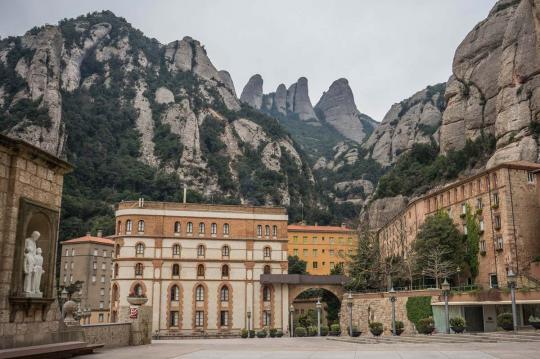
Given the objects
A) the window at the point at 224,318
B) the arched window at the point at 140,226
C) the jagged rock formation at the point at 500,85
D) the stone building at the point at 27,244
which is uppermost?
the jagged rock formation at the point at 500,85

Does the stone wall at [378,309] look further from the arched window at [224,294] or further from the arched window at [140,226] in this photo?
the arched window at [140,226]

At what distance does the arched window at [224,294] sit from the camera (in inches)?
2462

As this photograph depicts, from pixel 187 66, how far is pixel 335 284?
13673 cm

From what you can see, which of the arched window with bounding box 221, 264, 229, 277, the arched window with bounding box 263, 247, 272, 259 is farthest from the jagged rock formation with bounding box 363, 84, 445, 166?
the arched window with bounding box 221, 264, 229, 277

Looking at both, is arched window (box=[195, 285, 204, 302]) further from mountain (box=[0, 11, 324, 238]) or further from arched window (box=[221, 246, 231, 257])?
mountain (box=[0, 11, 324, 238])

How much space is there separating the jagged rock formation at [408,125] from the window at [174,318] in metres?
79.1

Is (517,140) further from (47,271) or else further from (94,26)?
(94,26)

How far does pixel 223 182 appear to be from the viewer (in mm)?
138250

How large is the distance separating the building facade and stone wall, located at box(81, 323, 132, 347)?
34822mm

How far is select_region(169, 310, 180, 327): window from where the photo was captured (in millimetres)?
60500

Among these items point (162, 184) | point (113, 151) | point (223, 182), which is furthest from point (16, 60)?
point (223, 182)

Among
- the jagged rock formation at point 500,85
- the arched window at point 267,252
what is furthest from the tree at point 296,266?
the jagged rock formation at point 500,85

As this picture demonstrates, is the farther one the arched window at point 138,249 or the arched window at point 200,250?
the arched window at point 200,250

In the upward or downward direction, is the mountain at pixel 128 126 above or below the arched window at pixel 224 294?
above
